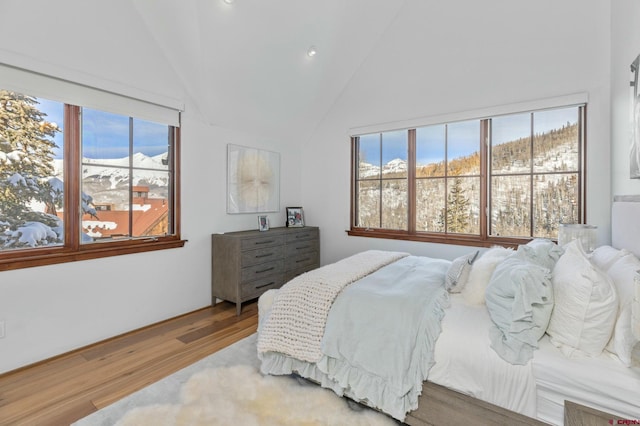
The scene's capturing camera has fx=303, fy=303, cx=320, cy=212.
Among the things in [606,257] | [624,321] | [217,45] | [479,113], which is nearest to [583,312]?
[624,321]

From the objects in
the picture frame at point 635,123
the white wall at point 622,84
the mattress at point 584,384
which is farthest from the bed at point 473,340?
the white wall at point 622,84

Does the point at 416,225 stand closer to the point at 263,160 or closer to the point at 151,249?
the point at 263,160

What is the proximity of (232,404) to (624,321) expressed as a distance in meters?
1.92

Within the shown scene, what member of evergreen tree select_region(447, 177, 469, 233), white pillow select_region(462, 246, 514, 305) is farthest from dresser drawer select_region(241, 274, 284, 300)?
white pillow select_region(462, 246, 514, 305)

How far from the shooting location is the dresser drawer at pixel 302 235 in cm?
389

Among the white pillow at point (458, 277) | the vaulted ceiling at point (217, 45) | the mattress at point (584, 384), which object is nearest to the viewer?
the mattress at point (584, 384)

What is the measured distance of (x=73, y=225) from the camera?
247 cm

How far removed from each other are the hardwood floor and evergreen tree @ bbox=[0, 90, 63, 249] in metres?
0.96

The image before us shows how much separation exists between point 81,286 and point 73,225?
505 mm

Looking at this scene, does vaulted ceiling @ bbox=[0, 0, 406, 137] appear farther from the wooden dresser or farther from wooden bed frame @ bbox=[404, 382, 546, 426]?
wooden bed frame @ bbox=[404, 382, 546, 426]

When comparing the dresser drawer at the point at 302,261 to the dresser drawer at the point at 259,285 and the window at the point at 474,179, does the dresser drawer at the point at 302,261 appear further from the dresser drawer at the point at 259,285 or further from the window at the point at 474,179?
the window at the point at 474,179

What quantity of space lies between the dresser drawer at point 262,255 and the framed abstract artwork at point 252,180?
643mm

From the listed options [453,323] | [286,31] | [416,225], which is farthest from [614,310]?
[286,31]

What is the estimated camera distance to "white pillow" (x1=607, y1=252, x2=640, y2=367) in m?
1.18
